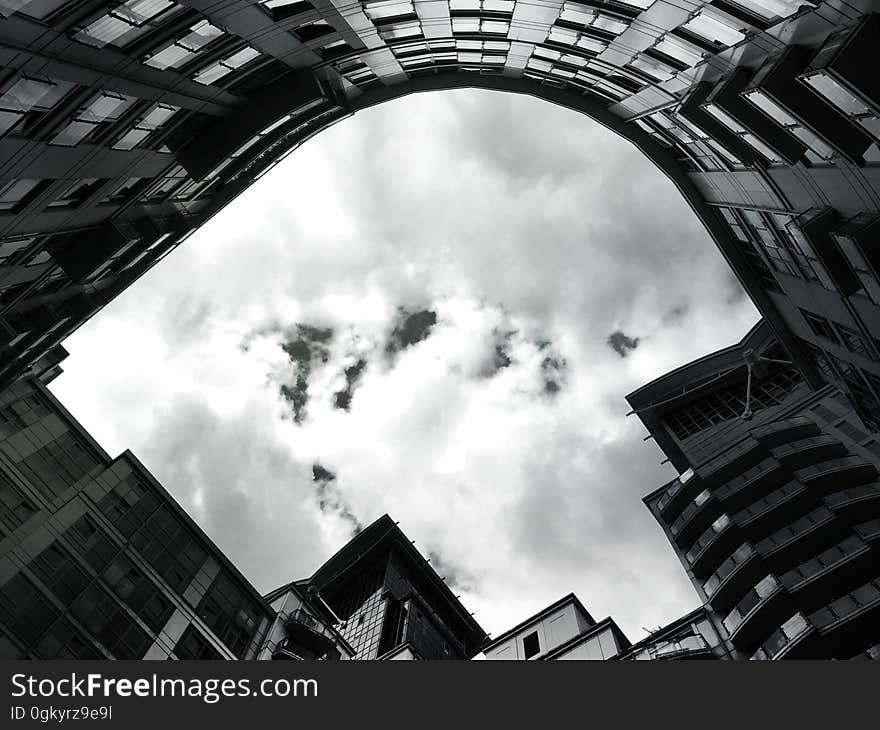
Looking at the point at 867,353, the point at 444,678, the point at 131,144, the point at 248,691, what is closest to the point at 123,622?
the point at 248,691

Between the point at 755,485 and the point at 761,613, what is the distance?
10338mm

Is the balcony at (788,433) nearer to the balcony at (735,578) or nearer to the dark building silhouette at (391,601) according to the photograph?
the balcony at (735,578)

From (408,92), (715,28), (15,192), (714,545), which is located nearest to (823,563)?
(714,545)

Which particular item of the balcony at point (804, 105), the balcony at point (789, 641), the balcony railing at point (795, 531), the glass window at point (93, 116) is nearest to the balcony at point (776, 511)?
the balcony railing at point (795, 531)

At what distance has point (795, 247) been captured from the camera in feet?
77.6

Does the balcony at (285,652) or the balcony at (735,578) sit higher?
the balcony at (285,652)

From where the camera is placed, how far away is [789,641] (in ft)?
96.2

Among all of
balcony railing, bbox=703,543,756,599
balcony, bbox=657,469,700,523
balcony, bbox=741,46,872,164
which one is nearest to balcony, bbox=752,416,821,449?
balcony, bbox=657,469,700,523

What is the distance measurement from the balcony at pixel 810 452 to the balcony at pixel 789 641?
459 inches

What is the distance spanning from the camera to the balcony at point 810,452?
3716 cm

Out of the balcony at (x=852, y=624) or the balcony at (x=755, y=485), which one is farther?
the balcony at (x=755, y=485)

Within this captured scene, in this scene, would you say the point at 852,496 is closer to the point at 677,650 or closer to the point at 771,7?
the point at 677,650

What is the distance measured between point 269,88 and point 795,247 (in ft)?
80.5

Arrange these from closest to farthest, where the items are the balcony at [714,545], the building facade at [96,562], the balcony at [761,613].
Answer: the building facade at [96,562] → the balcony at [761,613] → the balcony at [714,545]
